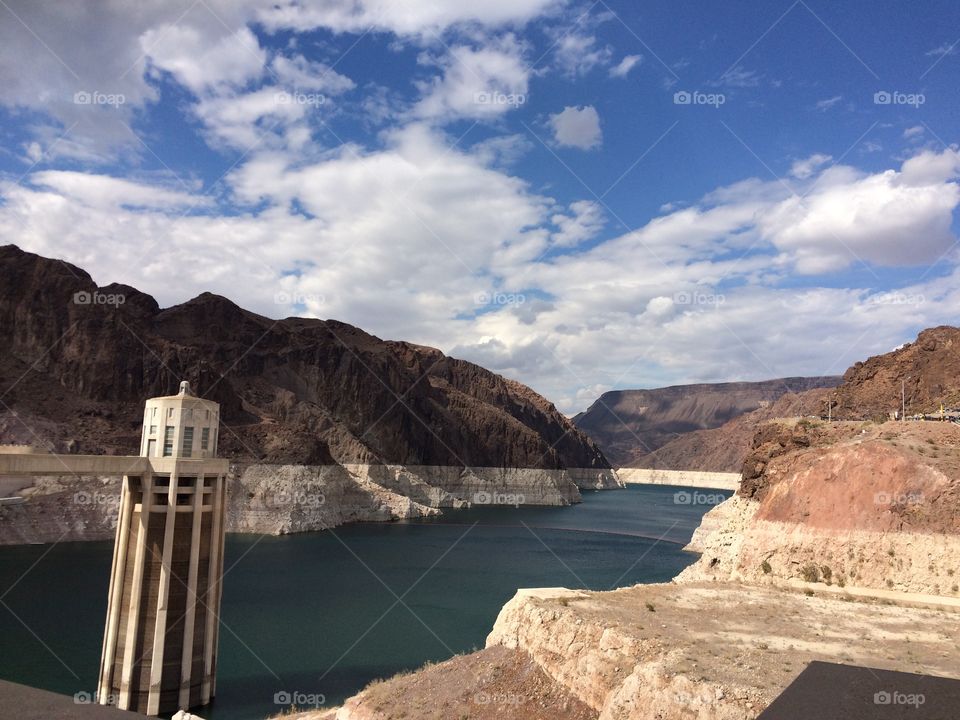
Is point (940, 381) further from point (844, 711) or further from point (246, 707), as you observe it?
point (844, 711)

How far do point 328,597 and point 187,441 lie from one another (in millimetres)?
27911

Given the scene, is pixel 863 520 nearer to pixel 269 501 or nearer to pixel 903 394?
pixel 903 394

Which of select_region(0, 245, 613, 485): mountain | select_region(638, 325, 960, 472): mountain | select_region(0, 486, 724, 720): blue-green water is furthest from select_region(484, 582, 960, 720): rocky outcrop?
select_region(0, 245, 613, 485): mountain

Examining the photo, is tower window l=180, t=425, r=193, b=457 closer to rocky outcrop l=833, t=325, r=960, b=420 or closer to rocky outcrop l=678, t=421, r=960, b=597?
rocky outcrop l=678, t=421, r=960, b=597

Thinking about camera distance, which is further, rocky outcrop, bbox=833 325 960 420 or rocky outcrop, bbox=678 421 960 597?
rocky outcrop, bbox=833 325 960 420

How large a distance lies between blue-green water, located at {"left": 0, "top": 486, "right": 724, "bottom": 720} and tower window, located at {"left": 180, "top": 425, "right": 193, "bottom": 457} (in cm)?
1106

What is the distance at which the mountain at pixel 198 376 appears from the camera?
309 ft

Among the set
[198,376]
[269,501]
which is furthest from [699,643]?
[198,376]

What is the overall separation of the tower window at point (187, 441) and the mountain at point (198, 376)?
66.4 metres

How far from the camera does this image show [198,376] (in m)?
114

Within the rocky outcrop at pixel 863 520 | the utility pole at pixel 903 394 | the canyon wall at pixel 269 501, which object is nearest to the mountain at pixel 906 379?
the utility pole at pixel 903 394

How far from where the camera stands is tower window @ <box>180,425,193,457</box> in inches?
1200

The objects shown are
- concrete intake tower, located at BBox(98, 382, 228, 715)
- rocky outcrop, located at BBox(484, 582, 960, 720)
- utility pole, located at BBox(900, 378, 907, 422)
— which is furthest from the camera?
utility pole, located at BBox(900, 378, 907, 422)

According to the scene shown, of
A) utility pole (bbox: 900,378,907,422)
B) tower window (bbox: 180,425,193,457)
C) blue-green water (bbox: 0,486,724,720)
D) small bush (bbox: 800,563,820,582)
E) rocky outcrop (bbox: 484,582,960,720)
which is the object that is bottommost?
blue-green water (bbox: 0,486,724,720)
